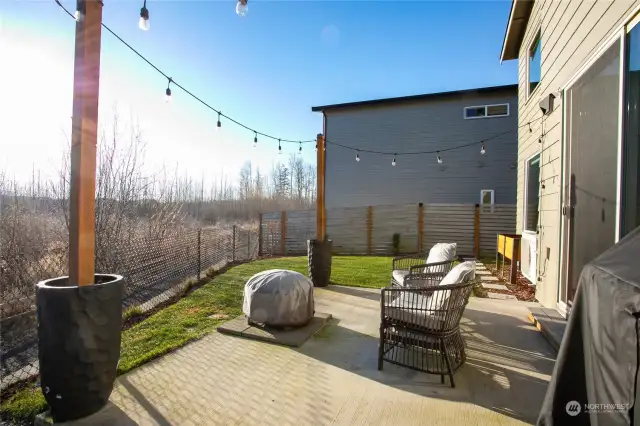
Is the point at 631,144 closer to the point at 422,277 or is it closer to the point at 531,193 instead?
the point at 422,277

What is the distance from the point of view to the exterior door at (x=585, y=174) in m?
3.56

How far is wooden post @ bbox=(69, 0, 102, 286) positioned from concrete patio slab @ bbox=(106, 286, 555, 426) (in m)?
Result: 0.99

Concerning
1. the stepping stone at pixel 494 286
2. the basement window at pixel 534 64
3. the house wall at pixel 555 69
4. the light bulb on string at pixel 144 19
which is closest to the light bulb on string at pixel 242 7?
the light bulb on string at pixel 144 19

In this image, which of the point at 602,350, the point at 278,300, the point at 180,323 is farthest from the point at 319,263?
the point at 602,350

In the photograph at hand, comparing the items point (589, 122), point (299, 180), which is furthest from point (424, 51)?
point (299, 180)

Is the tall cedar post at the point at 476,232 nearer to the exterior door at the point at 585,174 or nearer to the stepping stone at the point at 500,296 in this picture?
the stepping stone at the point at 500,296

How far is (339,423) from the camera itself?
1.95 meters

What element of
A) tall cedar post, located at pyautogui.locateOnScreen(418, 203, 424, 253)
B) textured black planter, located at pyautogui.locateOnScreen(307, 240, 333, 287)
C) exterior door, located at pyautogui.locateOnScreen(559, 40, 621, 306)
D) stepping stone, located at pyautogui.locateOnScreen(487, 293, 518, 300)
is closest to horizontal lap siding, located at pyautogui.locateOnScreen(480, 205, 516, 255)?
tall cedar post, located at pyautogui.locateOnScreen(418, 203, 424, 253)

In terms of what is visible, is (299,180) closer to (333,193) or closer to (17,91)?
(333,193)

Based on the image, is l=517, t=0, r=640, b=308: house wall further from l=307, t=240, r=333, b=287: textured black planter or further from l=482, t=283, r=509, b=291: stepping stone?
l=307, t=240, r=333, b=287: textured black planter

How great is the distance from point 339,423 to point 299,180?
26.3 meters

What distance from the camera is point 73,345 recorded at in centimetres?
184

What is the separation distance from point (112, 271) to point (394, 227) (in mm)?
8885

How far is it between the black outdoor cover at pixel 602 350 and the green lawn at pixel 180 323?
2.82 meters
